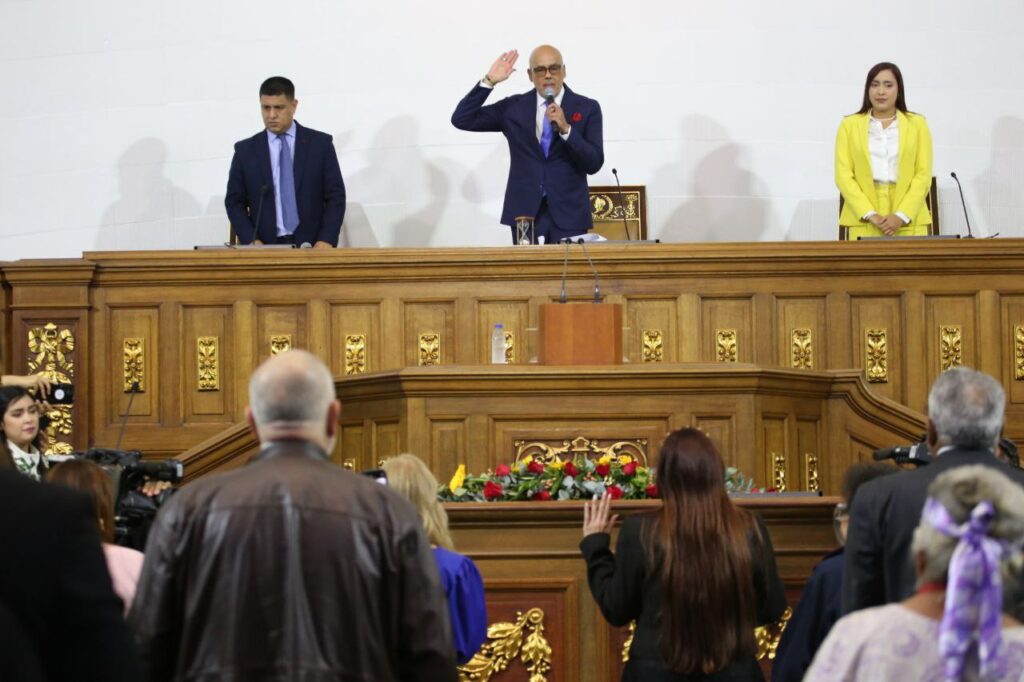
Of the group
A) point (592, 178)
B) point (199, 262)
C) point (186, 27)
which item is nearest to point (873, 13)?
point (592, 178)

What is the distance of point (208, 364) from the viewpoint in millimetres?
9445

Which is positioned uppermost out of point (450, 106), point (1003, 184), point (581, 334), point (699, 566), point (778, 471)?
point (450, 106)

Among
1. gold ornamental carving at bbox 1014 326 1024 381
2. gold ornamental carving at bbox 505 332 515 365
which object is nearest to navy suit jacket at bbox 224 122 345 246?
gold ornamental carving at bbox 505 332 515 365

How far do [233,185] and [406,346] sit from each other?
5.86 feet

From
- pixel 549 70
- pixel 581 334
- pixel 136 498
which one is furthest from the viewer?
pixel 549 70

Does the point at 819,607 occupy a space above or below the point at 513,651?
above

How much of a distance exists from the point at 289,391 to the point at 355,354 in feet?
19.5

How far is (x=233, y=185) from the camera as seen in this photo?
10.5 metres

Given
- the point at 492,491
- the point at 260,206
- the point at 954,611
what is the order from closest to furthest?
the point at 954,611
the point at 492,491
the point at 260,206

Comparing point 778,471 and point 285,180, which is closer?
point 778,471

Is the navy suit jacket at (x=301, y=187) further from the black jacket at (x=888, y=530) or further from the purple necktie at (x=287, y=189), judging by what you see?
the black jacket at (x=888, y=530)

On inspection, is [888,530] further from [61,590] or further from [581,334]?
[581,334]

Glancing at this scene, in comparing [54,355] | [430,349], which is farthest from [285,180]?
[54,355]

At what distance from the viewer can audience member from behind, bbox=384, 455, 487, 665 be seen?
4.59 meters
